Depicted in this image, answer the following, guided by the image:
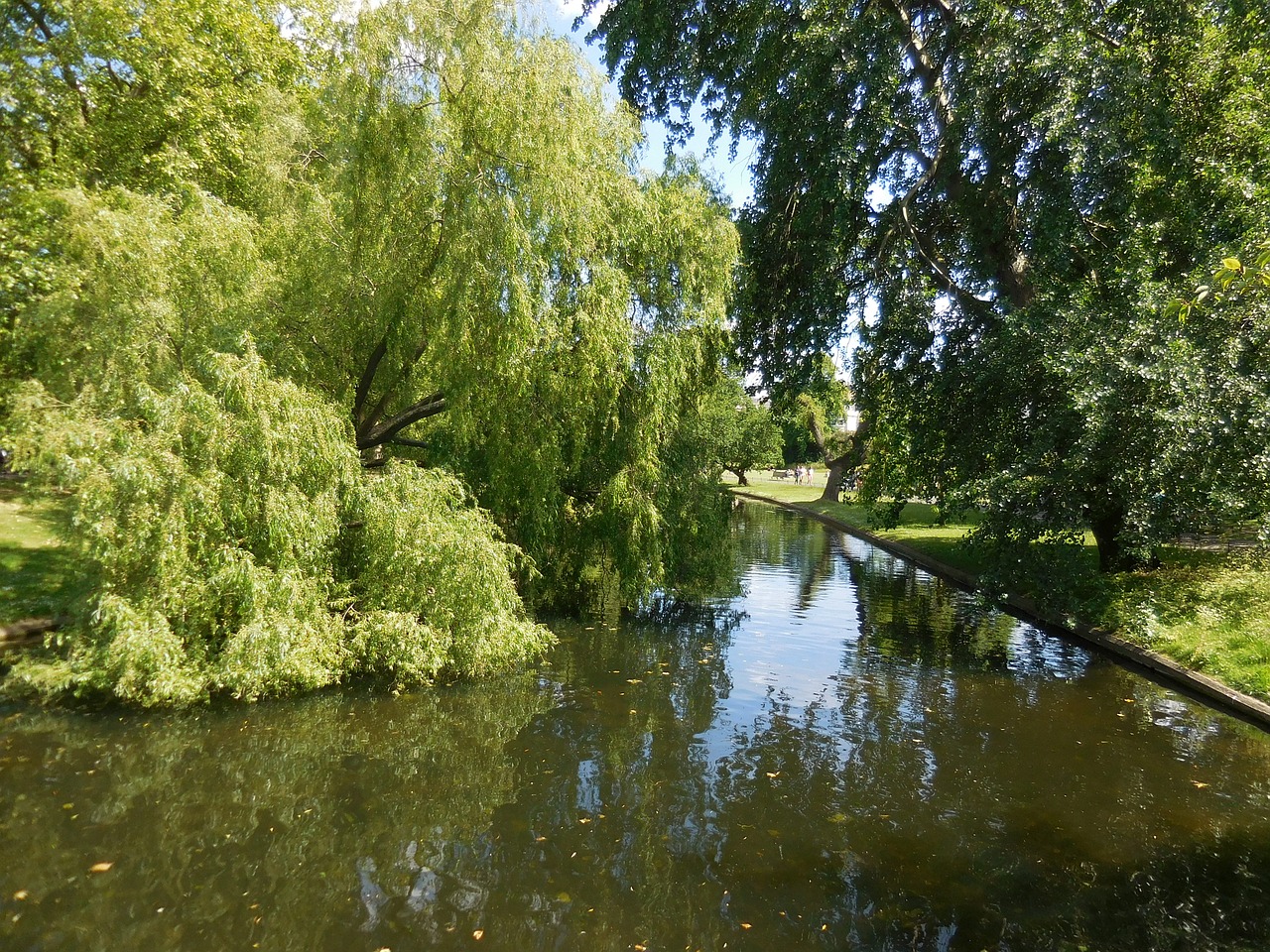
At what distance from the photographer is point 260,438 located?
29.9 ft

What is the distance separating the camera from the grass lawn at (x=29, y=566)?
11.6m

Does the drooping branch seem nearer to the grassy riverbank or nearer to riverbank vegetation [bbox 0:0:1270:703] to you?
riverbank vegetation [bbox 0:0:1270:703]

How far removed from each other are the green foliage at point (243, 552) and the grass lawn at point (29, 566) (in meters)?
1.41

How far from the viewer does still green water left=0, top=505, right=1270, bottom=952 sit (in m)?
5.40

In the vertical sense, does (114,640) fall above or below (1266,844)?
above

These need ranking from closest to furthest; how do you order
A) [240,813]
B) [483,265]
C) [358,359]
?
[240,813] < [483,265] < [358,359]

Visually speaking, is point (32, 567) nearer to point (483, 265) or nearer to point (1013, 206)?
point (483, 265)

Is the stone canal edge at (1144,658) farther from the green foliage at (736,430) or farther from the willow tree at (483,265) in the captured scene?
the willow tree at (483,265)

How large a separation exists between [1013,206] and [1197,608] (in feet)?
27.8

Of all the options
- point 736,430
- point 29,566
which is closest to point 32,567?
point 29,566

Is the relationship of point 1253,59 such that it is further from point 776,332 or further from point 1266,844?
point 1266,844

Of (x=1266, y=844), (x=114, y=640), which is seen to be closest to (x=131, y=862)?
(x=114, y=640)

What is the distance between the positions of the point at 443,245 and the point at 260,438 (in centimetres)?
427

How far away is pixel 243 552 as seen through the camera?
895 centimetres
